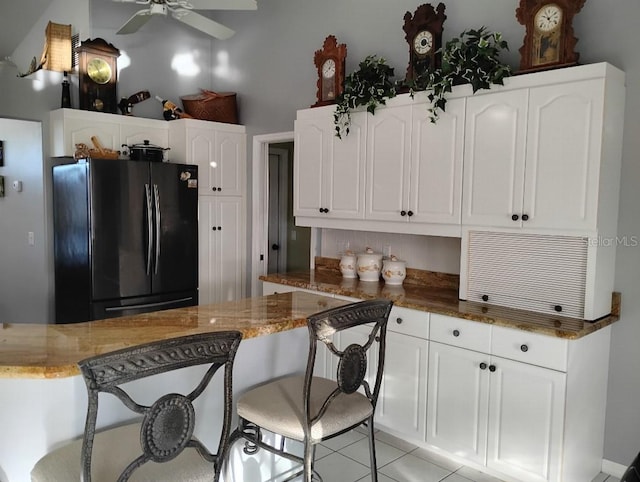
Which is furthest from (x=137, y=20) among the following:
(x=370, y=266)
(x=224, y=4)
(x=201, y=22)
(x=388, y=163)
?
(x=370, y=266)

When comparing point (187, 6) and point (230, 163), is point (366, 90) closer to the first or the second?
point (187, 6)

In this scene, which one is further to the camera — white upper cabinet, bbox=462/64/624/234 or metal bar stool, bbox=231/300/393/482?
white upper cabinet, bbox=462/64/624/234

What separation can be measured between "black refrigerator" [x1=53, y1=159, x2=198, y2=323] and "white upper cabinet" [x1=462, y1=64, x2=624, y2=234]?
234 centimetres

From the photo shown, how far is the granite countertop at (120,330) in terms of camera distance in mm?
1493

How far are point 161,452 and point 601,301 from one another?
2.30m

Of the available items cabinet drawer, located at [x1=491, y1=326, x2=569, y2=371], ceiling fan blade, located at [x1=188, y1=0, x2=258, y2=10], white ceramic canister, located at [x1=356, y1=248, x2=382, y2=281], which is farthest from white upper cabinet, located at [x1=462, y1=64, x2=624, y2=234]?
ceiling fan blade, located at [x1=188, y1=0, x2=258, y2=10]

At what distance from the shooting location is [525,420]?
103 inches

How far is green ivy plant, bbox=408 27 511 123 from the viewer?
9.25 ft

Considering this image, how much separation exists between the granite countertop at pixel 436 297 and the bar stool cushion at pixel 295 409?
100 cm

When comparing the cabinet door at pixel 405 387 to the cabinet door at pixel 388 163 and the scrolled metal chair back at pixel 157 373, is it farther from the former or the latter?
the scrolled metal chair back at pixel 157 373

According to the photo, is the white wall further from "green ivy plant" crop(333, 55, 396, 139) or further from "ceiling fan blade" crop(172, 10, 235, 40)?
"ceiling fan blade" crop(172, 10, 235, 40)

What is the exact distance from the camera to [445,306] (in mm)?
2959

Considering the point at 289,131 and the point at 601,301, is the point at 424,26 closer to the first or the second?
the point at 289,131

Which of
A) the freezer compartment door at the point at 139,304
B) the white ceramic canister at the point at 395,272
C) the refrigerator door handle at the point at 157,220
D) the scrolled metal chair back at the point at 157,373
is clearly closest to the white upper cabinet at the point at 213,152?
the refrigerator door handle at the point at 157,220
